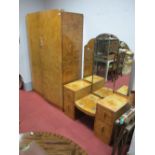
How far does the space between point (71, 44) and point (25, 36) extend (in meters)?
1.32

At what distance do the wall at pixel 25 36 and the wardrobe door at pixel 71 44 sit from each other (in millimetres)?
1282

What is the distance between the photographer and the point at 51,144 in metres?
0.98

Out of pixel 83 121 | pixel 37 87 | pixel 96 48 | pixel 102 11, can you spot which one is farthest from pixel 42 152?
pixel 37 87

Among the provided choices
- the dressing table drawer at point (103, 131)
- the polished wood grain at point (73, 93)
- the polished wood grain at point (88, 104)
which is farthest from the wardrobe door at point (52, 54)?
the dressing table drawer at point (103, 131)

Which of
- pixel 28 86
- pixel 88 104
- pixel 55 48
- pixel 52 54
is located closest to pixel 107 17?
pixel 55 48

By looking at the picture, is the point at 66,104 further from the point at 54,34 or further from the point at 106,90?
the point at 54,34

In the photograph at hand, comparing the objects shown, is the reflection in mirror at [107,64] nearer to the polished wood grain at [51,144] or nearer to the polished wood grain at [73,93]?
the polished wood grain at [73,93]

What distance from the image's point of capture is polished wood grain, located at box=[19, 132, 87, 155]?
923 mm

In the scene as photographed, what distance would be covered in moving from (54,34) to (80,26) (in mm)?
462

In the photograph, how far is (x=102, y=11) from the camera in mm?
2020

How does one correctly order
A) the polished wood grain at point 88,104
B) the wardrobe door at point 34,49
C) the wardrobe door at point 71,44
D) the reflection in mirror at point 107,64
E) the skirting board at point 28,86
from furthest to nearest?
the skirting board at point 28,86, the wardrobe door at point 34,49, the wardrobe door at point 71,44, the polished wood grain at point 88,104, the reflection in mirror at point 107,64

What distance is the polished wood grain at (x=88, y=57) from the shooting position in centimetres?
229

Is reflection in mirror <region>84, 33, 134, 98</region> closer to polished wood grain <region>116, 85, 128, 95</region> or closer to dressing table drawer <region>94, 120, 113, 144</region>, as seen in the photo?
polished wood grain <region>116, 85, 128, 95</region>

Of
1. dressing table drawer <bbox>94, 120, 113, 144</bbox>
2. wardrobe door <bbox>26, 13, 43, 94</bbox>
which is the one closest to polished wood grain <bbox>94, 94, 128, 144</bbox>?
dressing table drawer <bbox>94, 120, 113, 144</bbox>
